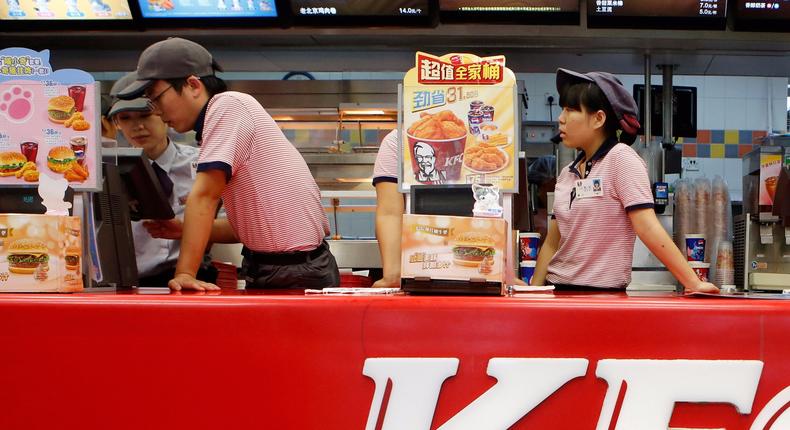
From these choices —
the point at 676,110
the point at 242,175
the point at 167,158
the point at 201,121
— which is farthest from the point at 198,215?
the point at 676,110

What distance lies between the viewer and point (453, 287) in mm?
1635

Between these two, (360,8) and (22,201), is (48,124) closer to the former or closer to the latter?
(22,201)

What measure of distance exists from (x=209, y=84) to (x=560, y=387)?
1.46 m

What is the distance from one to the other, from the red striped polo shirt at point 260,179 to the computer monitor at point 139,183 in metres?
0.28

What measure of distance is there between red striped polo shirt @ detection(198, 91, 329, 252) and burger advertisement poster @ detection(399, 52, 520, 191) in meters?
0.46

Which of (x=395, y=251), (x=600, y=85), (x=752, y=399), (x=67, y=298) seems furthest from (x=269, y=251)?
(x=752, y=399)

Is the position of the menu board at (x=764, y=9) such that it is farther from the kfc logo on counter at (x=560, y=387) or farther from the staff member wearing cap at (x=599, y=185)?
the kfc logo on counter at (x=560, y=387)

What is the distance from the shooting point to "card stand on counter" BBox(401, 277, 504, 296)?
5.34 ft

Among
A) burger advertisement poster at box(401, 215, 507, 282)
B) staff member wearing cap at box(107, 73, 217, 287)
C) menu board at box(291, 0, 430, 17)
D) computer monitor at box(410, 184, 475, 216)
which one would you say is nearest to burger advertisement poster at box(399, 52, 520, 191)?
computer monitor at box(410, 184, 475, 216)

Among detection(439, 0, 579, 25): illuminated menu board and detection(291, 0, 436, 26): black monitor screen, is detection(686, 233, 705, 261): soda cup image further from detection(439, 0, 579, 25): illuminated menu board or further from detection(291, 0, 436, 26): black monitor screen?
detection(291, 0, 436, 26): black monitor screen

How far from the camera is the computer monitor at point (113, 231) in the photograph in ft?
7.77

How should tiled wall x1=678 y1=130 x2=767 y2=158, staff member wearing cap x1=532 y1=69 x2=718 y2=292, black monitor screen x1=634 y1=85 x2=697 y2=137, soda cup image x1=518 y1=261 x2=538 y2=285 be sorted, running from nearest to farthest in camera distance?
staff member wearing cap x1=532 y1=69 x2=718 y2=292
soda cup image x1=518 y1=261 x2=538 y2=285
black monitor screen x1=634 y1=85 x2=697 y2=137
tiled wall x1=678 y1=130 x2=767 y2=158

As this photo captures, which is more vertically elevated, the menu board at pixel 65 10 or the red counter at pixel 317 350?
the menu board at pixel 65 10

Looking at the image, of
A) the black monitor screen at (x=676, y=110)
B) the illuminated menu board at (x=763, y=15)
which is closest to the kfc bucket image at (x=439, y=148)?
the illuminated menu board at (x=763, y=15)
